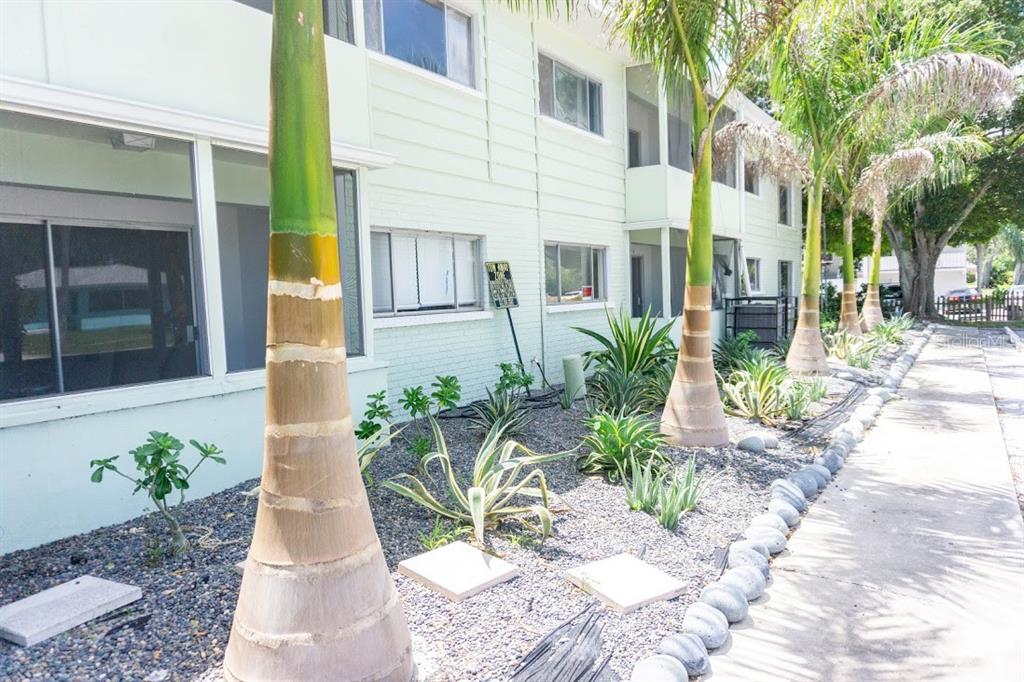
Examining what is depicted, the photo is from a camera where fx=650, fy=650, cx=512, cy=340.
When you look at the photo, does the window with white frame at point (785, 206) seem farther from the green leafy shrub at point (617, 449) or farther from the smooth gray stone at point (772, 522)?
the smooth gray stone at point (772, 522)

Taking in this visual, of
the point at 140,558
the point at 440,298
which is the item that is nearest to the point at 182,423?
the point at 140,558

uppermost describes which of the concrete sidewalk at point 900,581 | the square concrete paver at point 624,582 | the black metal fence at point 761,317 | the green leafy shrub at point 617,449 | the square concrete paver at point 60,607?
the black metal fence at point 761,317

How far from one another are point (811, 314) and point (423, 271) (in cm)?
704

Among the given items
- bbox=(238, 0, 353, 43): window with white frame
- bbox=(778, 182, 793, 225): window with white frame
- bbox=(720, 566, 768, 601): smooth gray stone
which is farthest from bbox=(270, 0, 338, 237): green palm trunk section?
bbox=(778, 182, 793, 225): window with white frame

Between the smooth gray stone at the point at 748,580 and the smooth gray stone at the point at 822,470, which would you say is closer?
the smooth gray stone at the point at 748,580

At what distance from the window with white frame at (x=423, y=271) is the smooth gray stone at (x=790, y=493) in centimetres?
487

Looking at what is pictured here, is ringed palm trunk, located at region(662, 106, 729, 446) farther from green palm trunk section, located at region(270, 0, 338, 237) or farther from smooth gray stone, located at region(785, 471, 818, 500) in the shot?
green palm trunk section, located at region(270, 0, 338, 237)

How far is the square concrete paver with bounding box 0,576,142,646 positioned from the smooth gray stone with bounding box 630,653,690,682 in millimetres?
2696

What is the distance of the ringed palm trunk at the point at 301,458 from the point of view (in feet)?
8.16

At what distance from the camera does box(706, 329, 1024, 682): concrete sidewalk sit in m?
3.26

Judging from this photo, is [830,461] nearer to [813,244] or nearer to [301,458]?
[301,458]

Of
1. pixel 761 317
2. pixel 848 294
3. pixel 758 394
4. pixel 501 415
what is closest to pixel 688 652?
pixel 501 415

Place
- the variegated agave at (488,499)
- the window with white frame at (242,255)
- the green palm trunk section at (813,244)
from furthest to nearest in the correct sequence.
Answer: the green palm trunk section at (813,244), the window with white frame at (242,255), the variegated agave at (488,499)

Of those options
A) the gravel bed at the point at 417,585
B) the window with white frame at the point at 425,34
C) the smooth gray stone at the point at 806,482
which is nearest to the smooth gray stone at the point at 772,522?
the gravel bed at the point at 417,585
